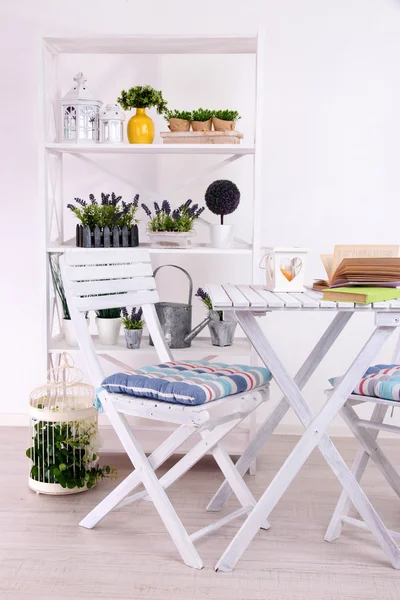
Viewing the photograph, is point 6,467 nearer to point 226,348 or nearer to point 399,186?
point 226,348

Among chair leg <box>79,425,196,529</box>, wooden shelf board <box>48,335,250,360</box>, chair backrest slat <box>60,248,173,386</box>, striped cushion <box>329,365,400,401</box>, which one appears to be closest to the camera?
striped cushion <box>329,365,400,401</box>

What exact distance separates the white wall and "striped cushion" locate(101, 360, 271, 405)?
1281mm

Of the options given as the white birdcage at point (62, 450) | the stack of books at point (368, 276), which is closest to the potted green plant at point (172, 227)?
the white birdcage at point (62, 450)

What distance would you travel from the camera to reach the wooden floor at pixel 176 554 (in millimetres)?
2232

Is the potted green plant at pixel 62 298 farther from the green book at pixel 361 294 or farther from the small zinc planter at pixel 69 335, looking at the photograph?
the green book at pixel 361 294

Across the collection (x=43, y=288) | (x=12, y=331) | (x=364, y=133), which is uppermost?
(x=364, y=133)

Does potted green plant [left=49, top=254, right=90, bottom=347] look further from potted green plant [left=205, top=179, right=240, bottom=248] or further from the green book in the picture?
the green book

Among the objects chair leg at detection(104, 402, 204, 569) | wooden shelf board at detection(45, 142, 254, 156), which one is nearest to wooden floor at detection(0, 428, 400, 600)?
chair leg at detection(104, 402, 204, 569)

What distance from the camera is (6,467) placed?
3289mm

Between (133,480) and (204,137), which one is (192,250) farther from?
(133,480)

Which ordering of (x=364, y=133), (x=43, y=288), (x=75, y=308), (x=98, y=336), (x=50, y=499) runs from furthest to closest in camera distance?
(x=364, y=133) → (x=98, y=336) → (x=43, y=288) → (x=50, y=499) → (x=75, y=308)

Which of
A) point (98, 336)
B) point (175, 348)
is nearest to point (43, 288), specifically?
point (98, 336)

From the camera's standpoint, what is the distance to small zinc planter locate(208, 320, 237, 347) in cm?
333

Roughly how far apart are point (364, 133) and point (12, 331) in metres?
2.01
